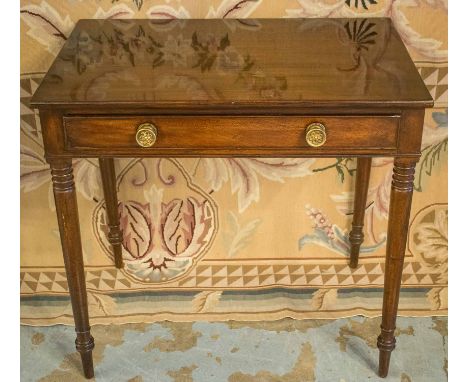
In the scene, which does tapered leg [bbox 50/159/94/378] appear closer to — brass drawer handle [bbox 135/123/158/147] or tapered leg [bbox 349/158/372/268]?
brass drawer handle [bbox 135/123/158/147]

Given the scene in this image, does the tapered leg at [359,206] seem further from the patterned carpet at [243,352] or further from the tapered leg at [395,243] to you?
the tapered leg at [395,243]

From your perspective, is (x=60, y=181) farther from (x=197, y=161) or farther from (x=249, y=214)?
(x=249, y=214)

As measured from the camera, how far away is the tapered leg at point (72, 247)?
1.36 m

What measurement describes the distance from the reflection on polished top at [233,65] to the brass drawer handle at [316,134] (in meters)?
0.05

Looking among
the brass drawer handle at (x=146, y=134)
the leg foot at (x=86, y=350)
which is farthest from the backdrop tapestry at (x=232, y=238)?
the brass drawer handle at (x=146, y=134)

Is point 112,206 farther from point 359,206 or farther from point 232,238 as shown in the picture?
point 359,206

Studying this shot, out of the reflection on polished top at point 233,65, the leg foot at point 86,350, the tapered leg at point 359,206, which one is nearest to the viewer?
the reflection on polished top at point 233,65

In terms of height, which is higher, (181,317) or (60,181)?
(60,181)

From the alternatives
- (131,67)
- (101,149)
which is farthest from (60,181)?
(131,67)

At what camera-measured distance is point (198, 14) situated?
5.39 ft

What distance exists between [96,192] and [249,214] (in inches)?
17.8

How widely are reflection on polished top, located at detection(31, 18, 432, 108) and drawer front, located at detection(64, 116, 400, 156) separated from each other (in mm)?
44

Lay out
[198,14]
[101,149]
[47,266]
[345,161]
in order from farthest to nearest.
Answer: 1. [47,266]
2. [345,161]
3. [198,14]
4. [101,149]

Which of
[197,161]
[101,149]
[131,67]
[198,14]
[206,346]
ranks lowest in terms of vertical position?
[206,346]
